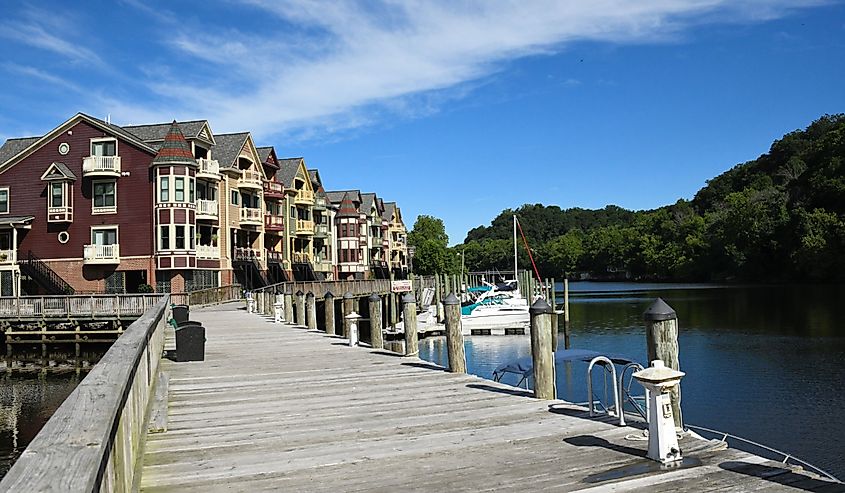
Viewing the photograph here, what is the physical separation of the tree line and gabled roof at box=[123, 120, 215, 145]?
5612 centimetres

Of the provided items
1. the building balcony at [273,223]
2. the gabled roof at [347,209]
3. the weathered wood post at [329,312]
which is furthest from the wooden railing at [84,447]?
the gabled roof at [347,209]

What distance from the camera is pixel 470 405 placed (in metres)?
8.53

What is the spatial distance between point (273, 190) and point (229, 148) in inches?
222

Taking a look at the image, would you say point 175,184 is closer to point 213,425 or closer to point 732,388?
point 732,388

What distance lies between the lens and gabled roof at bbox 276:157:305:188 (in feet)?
198

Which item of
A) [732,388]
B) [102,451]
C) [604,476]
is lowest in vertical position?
[732,388]

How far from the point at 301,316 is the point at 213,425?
1584 centimetres

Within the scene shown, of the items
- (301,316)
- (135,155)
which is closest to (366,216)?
(135,155)

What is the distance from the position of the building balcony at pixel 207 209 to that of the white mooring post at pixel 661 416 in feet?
134

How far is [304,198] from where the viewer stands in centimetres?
6234

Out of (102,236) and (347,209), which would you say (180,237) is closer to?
(102,236)

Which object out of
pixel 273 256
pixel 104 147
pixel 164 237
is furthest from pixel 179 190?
pixel 273 256

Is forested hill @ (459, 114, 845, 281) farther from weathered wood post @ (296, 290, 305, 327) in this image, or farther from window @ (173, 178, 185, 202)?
weathered wood post @ (296, 290, 305, 327)

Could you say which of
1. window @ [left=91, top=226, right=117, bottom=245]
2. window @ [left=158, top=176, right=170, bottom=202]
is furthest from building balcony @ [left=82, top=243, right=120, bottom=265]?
window @ [left=158, top=176, right=170, bottom=202]
